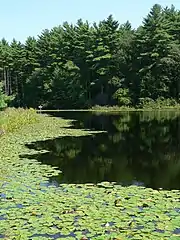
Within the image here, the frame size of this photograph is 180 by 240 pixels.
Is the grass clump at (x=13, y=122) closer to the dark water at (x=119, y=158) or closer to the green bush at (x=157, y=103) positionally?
the dark water at (x=119, y=158)

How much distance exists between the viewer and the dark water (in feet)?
33.0

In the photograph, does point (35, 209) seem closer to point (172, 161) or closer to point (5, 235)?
point (5, 235)

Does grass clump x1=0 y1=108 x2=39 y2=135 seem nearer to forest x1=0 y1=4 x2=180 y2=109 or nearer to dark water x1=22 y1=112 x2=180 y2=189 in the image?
dark water x1=22 y1=112 x2=180 y2=189

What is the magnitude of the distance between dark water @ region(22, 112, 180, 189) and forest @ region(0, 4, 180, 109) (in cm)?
2317

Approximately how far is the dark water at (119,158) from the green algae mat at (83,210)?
932 mm

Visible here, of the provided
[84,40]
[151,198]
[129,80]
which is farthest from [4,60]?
[151,198]

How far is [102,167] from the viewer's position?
38.1 ft

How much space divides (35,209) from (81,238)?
167 cm

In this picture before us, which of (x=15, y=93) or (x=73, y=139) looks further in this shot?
(x=15, y=93)

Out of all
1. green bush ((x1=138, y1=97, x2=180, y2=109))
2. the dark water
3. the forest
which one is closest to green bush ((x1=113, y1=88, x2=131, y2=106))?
the forest

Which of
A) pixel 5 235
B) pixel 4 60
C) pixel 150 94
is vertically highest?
pixel 4 60

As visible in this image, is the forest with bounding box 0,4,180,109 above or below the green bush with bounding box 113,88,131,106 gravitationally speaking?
above

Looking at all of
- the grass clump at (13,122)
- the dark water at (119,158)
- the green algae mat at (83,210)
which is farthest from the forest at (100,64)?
the green algae mat at (83,210)

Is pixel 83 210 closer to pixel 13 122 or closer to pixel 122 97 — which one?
pixel 13 122
